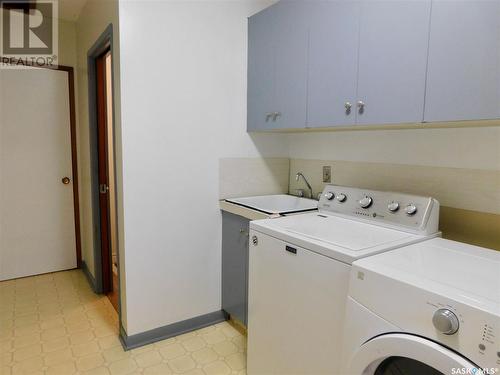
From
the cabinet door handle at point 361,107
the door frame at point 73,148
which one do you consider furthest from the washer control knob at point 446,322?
the door frame at point 73,148

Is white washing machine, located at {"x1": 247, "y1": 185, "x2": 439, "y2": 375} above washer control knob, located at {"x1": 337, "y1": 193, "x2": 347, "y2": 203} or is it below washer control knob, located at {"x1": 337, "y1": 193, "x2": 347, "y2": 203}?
below

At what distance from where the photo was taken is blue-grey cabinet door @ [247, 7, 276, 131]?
6.86 feet

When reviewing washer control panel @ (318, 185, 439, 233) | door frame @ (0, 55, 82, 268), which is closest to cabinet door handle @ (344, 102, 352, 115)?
washer control panel @ (318, 185, 439, 233)

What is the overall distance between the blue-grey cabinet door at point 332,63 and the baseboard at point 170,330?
1.47 m

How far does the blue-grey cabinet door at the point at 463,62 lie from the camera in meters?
1.15

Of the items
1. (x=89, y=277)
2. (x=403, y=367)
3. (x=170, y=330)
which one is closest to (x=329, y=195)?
(x=403, y=367)

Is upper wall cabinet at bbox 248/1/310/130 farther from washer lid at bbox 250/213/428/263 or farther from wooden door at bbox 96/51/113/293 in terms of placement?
wooden door at bbox 96/51/113/293

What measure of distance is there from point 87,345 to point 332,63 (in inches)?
85.9

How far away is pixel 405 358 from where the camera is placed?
101 cm

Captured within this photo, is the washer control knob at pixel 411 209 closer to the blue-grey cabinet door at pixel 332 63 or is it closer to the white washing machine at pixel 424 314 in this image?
the white washing machine at pixel 424 314

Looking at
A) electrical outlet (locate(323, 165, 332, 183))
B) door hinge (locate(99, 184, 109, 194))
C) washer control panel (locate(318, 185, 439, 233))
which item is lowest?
door hinge (locate(99, 184, 109, 194))

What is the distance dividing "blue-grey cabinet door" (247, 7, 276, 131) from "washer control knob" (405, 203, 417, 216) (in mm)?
969

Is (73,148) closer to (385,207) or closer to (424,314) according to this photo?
(385,207)

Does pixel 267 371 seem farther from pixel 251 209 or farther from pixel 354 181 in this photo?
pixel 354 181
